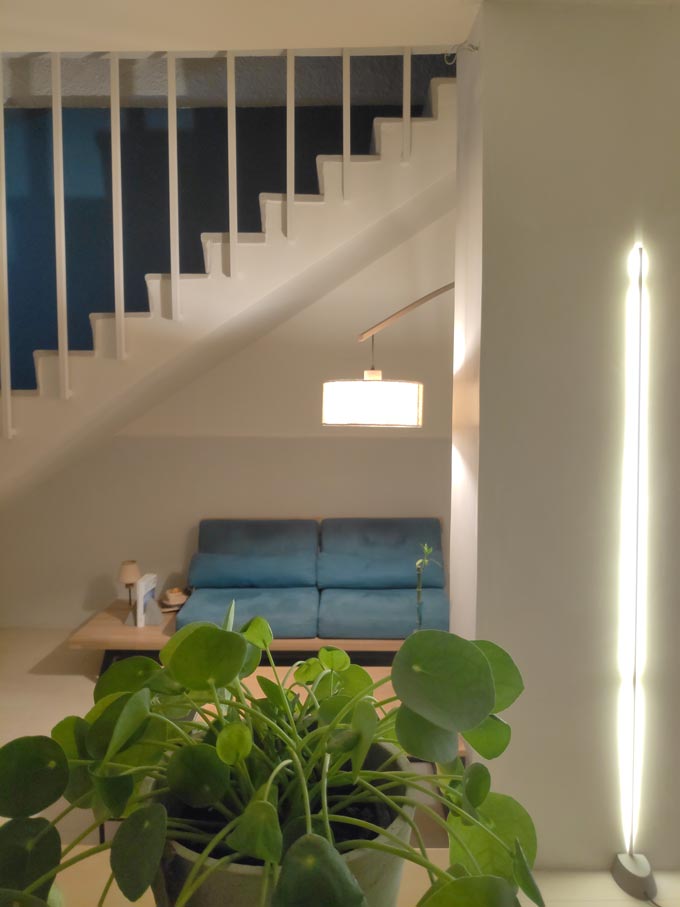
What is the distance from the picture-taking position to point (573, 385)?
77.9 inches

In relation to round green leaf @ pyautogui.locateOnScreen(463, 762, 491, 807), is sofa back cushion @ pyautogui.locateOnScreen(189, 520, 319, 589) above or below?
below

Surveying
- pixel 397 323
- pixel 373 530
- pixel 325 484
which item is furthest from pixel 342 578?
pixel 397 323

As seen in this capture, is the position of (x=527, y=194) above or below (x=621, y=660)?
above

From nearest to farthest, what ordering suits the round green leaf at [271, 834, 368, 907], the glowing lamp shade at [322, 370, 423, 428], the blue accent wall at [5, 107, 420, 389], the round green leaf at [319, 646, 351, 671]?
the round green leaf at [271, 834, 368, 907]
the round green leaf at [319, 646, 351, 671]
the glowing lamp shade at [322, 370, 423, 428]
the blue accent wall at [5, 107, 420, 389]

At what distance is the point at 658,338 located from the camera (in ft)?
6.43

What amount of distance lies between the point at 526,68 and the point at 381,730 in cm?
183

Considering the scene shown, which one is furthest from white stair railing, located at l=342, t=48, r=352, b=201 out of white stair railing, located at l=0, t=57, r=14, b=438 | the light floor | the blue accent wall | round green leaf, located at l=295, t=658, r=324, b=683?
round green leaf, located at l=295, t=658, r=324, b=683

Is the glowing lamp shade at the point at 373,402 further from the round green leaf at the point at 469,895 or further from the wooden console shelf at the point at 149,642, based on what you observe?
the round green leaf at the point at 469,895

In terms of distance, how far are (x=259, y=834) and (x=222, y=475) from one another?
5213 mm

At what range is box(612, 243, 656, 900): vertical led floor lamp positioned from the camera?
1.96 meters

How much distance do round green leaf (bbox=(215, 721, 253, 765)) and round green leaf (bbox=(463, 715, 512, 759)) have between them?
183 millimetres

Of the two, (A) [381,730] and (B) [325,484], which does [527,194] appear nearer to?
(A) [381,730]

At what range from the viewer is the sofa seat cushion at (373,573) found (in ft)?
16.9

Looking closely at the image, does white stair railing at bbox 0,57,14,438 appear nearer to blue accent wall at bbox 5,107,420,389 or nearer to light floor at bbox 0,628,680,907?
light floor at bbox 0,628,680,907
